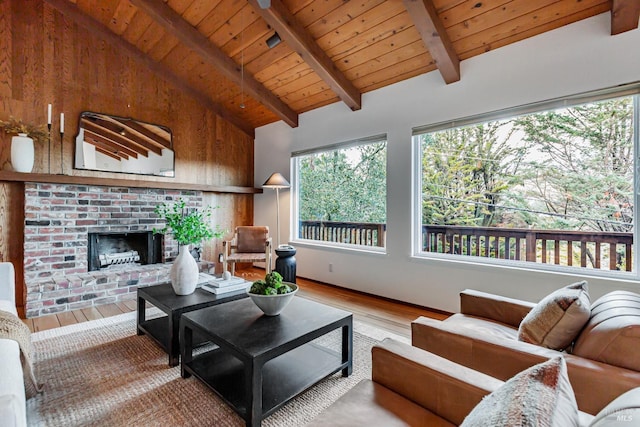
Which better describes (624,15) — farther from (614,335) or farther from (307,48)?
(307,48)

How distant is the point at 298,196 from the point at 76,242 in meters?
2.86

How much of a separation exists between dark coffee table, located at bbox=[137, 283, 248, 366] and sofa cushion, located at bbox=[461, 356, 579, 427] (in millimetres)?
1926

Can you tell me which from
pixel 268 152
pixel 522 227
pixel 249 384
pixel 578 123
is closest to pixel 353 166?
pixel 268 152

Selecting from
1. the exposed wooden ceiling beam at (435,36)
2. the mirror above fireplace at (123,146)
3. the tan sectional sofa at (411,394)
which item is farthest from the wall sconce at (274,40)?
the tan sectional sofa at (411,394)

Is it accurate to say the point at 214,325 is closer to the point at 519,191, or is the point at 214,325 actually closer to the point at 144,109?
the point at 519,191

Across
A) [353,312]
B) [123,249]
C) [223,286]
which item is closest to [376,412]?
[223,286]

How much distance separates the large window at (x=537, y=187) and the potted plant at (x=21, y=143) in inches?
166

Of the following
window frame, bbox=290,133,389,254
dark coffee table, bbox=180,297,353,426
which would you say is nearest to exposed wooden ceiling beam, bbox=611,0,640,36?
window frame, bbox=290,133,389,254

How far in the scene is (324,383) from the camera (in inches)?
75.7

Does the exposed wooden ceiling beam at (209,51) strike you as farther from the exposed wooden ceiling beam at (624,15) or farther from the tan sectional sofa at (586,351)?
the tan sectional sofa at (586,351)

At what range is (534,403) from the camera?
60 cm

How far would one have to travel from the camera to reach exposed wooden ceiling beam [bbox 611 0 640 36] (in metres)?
2.11

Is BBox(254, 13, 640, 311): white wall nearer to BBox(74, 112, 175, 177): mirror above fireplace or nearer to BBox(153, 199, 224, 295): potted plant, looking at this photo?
BBox(74, 112, 175, 177): mirror above fireplace

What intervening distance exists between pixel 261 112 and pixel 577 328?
4.61 meters
